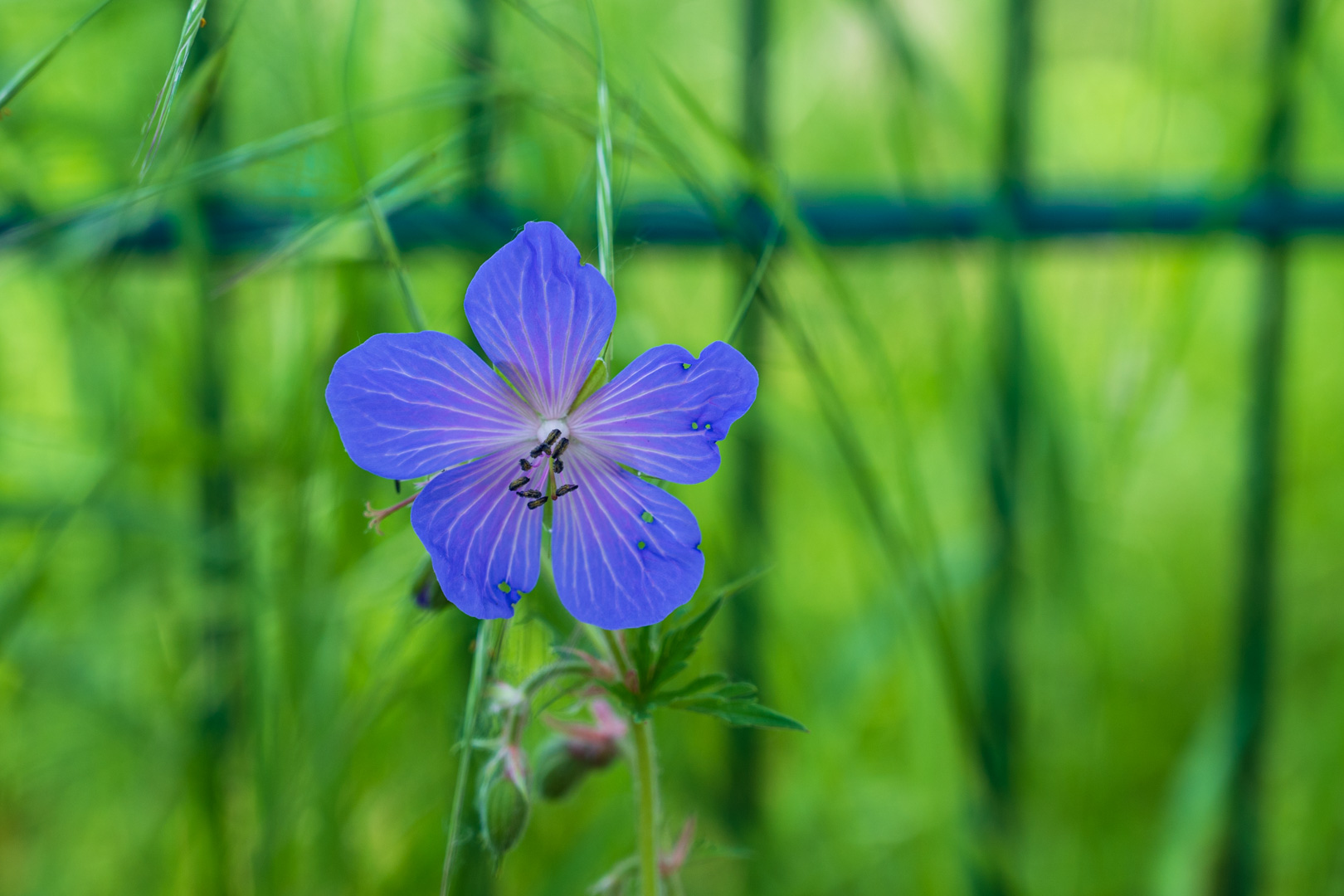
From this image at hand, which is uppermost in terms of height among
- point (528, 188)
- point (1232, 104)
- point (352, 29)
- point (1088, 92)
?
point (1088, 92)

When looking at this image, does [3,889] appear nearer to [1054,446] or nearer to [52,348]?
[52,348]

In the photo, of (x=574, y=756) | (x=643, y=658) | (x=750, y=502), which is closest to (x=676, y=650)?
(x=643, y=658)

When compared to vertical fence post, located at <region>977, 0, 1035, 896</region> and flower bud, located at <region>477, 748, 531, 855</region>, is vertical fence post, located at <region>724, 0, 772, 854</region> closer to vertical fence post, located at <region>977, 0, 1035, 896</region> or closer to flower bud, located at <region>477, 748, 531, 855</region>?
vertical fence post, located at <region>977, 0, 1035, 896</region>

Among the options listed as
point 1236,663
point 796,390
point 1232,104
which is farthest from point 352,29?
point 1232,104

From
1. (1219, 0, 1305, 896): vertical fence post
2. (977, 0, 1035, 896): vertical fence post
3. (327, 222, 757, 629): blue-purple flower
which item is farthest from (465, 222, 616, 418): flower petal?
(1219, 0, 1305, 896): vertical fence post

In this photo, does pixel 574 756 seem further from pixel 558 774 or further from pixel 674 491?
pixel 674 491

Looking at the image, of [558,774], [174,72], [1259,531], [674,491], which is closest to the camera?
[174,72]
